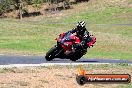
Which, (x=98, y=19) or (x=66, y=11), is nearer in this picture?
(x=98, y=19)

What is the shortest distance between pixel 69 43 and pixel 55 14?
259 feet

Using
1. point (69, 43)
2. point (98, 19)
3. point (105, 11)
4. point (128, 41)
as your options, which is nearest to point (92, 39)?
point (69, 43)

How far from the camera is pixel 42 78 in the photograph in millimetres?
17906

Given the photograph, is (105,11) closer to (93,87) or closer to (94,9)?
(94,9)

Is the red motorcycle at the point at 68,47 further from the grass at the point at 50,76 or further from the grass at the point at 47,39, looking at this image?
the grass at the point at 47,39

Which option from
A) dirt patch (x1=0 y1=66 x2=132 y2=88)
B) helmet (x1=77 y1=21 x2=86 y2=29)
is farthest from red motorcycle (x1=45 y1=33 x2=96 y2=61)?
dirt patch (x1=0 y1=66 x2=132 y2=88)

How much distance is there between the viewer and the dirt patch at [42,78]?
16.7m

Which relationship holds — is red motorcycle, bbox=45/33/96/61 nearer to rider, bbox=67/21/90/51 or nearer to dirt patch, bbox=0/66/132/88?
rider, bbox=67/21/90/51

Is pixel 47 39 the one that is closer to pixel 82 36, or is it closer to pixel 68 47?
pixel 68 47

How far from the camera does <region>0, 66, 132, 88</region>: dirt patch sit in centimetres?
1669

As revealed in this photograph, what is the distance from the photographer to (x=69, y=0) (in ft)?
351

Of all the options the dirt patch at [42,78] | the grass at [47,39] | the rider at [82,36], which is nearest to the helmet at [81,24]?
the rider at [82,36]

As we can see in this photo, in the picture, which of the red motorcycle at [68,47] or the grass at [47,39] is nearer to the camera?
the red motorcycle at [68,47]

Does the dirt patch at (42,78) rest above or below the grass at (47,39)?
above
